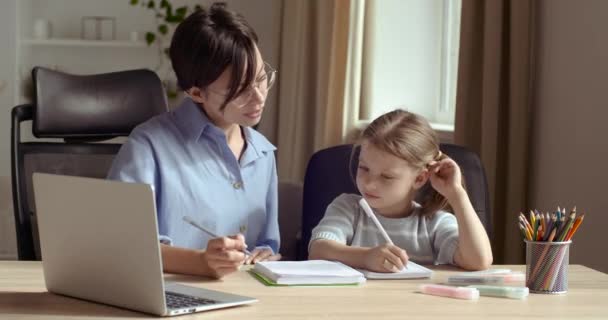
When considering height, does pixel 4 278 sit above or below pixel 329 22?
below

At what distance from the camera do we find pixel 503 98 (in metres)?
3.21

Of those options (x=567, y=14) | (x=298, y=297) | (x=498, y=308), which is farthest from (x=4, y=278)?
(x=567, y=14)

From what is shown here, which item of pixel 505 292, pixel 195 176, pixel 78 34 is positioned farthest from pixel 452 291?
pixel 78 34

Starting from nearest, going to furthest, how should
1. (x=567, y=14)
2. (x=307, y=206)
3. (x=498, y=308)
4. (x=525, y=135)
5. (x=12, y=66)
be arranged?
(x=498, y=308) → (x=307, y=206) → (x=567, y=14) → (x=525, y=135) → (x=12, y=66)

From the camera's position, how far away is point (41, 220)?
5.20 ft

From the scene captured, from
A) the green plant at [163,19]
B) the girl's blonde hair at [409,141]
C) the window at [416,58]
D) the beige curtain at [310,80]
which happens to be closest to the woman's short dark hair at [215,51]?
the girl's blonde hair at [409,141]

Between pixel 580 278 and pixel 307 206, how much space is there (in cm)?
81

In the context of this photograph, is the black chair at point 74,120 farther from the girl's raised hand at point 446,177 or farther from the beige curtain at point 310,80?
the beige curtain at point 310,80

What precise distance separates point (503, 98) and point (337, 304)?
182 cm

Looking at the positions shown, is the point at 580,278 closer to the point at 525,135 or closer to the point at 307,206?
the point at 307,206

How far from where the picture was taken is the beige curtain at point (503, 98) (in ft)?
10.1

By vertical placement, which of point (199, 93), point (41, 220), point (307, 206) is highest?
point (199, 93)

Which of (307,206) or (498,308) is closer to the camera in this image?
(498,308)

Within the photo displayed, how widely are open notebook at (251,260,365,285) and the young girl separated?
0.46 feet
